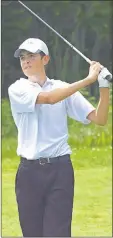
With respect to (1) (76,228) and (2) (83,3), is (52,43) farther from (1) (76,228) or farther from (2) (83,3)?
(1) (76,228)

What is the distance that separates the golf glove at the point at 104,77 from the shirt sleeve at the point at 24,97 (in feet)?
1.01

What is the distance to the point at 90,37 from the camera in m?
12.6

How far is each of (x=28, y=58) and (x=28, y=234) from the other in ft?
2.79

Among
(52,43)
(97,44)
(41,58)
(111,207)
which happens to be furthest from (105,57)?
(41,58)

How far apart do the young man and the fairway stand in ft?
8.09

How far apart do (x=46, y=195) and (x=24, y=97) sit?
18.9 inches

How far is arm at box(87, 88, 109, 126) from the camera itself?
3.54 m

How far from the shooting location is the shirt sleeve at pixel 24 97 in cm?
349

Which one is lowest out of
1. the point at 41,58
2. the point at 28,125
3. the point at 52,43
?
the point at 52,43

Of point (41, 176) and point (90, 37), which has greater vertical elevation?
point (41, 176)

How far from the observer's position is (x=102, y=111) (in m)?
3.58

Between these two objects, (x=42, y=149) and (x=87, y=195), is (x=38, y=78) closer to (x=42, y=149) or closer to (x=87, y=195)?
(x=42, y=149)

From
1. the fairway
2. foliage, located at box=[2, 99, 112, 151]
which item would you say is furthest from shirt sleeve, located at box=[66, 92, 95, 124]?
foliage, located at box=[2, 99, 112, 151]

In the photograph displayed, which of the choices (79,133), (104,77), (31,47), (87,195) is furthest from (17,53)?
(79,133)
